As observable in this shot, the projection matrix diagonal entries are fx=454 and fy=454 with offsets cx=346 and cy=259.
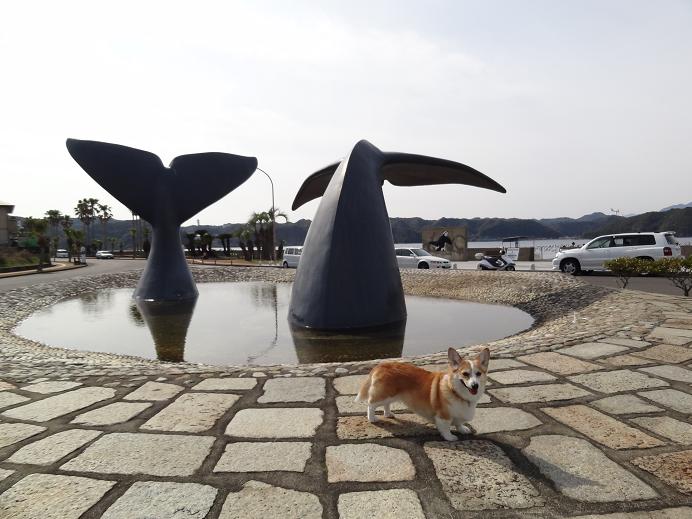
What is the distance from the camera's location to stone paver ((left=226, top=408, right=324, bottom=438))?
2891 mm

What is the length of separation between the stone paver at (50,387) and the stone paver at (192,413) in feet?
3.78

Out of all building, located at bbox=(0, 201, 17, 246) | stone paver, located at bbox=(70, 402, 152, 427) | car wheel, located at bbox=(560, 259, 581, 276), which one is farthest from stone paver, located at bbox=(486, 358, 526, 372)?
building, located at bbox=(0, 201, 17, 246)

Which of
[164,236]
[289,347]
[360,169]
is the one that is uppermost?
[360,169]

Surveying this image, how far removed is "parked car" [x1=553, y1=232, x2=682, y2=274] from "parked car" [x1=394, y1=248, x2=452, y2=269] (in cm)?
437

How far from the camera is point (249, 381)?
13.3 feet

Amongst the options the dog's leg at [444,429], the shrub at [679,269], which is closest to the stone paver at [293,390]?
the dog's leg at [444,429]

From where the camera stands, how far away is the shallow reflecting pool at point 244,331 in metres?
6.58

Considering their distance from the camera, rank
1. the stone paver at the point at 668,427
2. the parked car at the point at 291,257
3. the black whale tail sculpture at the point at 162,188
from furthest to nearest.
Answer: the parked car at the point at 291,257
the black whale tail sculpture at the point at 162,188
the stone paver at the point at 668,427

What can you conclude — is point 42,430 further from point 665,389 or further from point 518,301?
point 518,301

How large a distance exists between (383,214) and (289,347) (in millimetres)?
3238

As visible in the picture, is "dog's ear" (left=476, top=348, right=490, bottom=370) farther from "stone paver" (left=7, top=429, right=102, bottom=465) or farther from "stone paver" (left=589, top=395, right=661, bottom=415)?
"stone paver" (left=7, top=429, right=102, bottom=465)

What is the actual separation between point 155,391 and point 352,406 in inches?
66.2

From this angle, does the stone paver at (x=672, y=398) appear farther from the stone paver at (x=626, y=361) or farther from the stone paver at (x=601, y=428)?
the stone paver at (x=626, y=361)

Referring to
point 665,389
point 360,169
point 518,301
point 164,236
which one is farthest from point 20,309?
point 665,389
